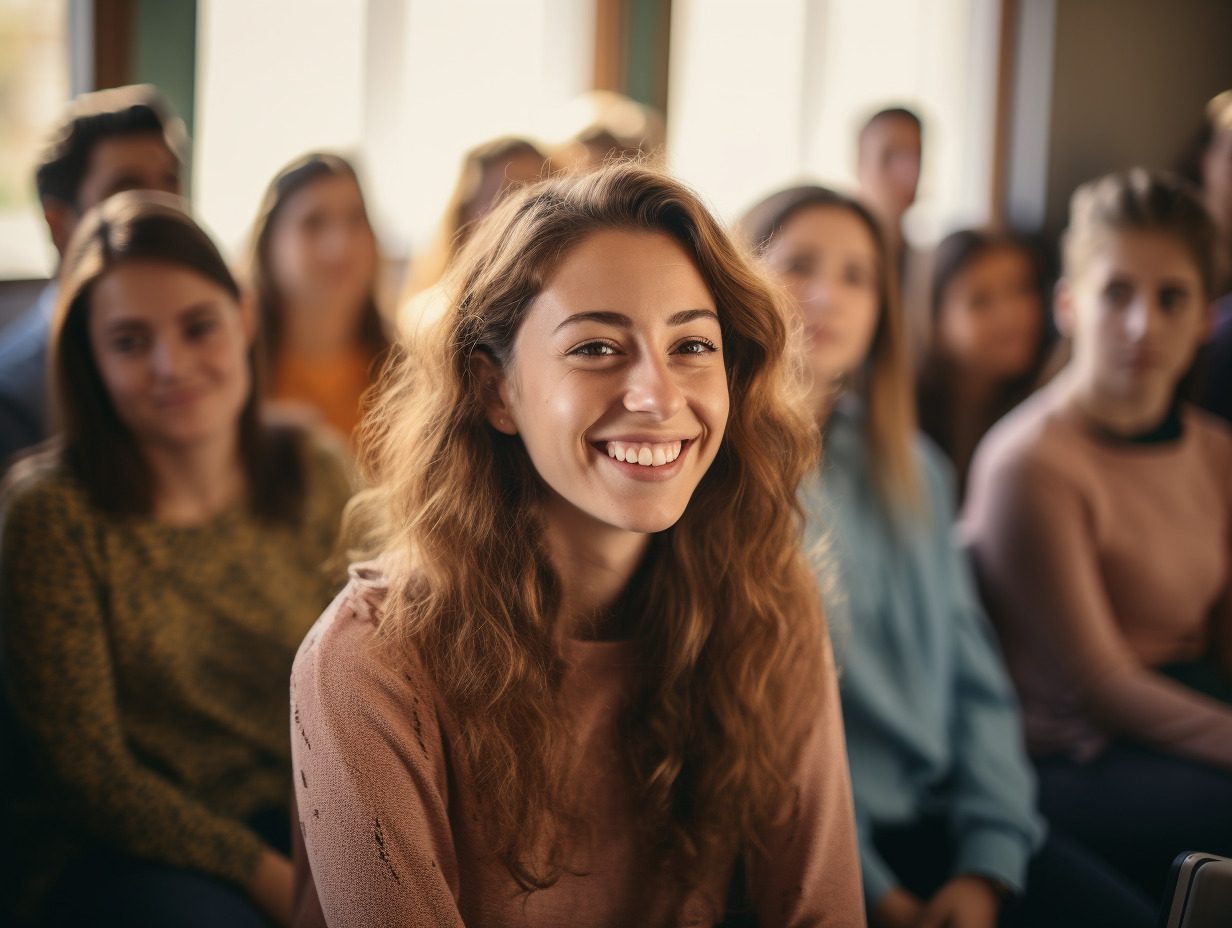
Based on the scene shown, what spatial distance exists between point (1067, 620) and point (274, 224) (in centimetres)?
202

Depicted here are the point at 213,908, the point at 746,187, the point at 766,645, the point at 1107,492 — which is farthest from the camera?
the point at 746,187

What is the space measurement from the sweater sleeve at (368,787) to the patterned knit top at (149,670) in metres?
0.50

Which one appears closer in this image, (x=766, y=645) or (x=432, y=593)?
(x=432, y=593)

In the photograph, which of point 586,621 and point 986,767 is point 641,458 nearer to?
point 586,621

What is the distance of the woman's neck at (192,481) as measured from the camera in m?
1.53

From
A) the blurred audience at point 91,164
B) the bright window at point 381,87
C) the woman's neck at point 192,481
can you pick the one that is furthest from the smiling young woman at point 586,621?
the bright window at point 381,87

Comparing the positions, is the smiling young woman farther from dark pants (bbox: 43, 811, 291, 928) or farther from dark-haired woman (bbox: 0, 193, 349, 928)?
dark-haired woman (bbox: 0, 193, 349, 928)

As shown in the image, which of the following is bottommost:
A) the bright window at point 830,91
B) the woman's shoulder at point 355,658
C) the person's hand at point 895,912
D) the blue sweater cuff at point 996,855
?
the person's hand at point 895,912

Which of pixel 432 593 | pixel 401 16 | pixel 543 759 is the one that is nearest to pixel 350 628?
pixel 432 593

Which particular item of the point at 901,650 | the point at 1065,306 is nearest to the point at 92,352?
the point at 901,650

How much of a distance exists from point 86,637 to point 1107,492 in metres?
1.77

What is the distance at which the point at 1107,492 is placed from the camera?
5.95 feet

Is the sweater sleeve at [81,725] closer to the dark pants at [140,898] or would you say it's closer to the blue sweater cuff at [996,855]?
the dark pants at [140,898]

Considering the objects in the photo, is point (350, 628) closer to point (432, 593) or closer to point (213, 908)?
point (432, 593)
